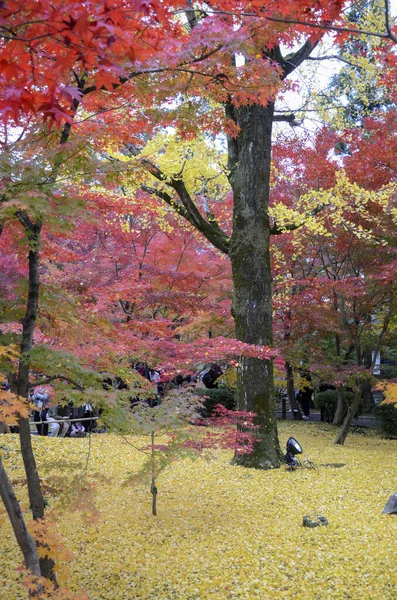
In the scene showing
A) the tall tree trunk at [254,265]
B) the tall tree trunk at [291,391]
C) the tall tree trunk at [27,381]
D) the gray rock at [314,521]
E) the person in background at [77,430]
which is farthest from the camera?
the tall tree trunk at [291,391]

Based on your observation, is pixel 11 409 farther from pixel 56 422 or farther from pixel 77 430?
pixel 77 430

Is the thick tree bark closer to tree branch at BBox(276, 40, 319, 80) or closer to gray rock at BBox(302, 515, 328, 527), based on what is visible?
gray rock at BBox(302, 515, 328, 527)

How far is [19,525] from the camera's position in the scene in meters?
3.00

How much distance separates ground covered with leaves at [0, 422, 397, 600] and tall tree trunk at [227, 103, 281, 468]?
100cm

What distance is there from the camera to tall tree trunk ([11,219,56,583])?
11.3 ft

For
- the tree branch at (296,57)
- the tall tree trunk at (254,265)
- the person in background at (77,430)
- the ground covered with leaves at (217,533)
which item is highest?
the tree branch at (296,57)

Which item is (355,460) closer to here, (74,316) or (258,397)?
(258,397)

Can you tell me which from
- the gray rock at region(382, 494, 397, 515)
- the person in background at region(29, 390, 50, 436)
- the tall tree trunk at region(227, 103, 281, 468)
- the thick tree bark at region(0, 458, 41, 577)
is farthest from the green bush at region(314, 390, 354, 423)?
the thick tree bark at region(0, 458, 41, 577)

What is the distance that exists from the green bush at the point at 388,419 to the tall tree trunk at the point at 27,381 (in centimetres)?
1116

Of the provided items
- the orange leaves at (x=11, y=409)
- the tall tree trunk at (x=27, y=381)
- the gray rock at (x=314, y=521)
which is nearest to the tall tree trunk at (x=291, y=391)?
the gray rock at (x=314, y=521)

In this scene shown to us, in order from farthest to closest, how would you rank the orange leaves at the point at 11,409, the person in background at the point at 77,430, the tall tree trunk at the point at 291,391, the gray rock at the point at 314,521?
the tall tree trunk at the point at 291,391, the person in background at the point at 77,430, the gray rock at the point at 314,521, the orange leaves at the point at 11,409

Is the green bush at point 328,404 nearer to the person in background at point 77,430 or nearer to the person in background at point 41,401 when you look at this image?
the person in background at point 77,430

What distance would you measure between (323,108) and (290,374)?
7607mm

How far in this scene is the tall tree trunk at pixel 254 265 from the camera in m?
8.09
